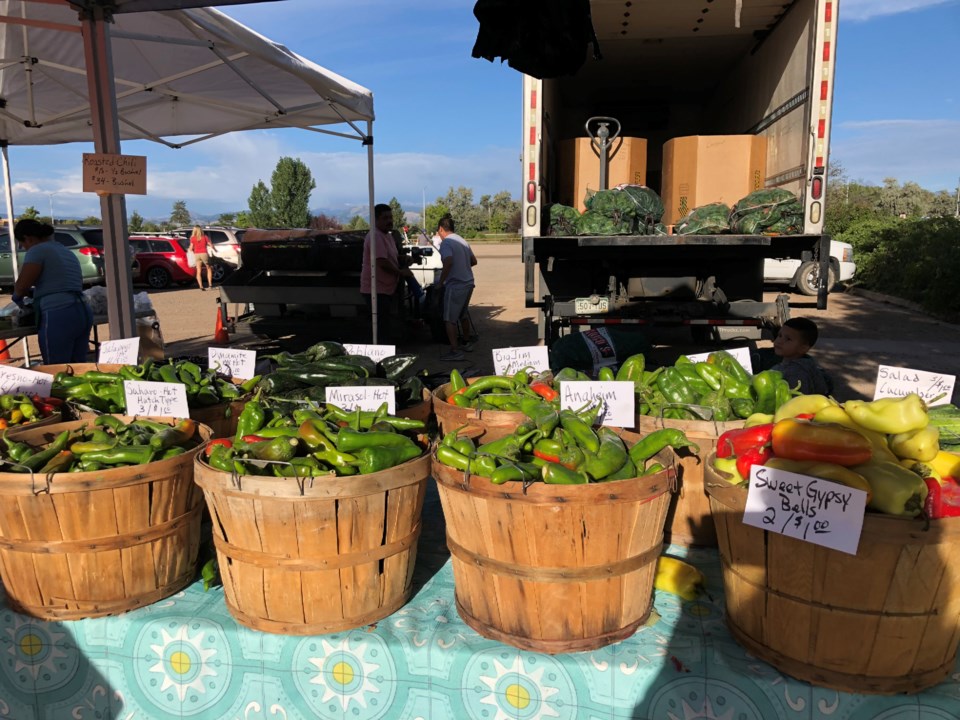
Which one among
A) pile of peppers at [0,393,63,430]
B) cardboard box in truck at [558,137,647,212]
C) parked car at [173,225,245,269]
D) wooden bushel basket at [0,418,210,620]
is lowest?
wooden bushel basket at [0,418,210,620]

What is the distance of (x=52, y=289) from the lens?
6.02 meters

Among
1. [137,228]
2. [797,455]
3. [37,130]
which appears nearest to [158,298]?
[37,130]

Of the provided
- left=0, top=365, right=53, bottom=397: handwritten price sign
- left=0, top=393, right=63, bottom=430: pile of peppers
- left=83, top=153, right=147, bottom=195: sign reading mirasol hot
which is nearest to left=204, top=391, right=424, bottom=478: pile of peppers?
left=0, top=393, right=63, bottom=430: pile of peppers

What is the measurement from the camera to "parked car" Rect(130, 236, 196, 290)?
21.0 m

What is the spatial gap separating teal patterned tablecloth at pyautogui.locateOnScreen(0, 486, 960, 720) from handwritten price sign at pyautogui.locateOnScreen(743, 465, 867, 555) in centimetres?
47

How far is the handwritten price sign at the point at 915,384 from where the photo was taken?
105 inches

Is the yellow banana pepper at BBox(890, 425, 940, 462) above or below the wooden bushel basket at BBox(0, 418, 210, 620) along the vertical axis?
above

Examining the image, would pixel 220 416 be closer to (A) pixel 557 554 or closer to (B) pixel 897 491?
(A) pixel 557 554

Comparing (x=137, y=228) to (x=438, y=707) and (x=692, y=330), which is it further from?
(x=438, y=707)

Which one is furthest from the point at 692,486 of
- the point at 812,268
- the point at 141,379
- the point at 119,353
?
the point at 812,268

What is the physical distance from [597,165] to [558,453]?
19.2ft

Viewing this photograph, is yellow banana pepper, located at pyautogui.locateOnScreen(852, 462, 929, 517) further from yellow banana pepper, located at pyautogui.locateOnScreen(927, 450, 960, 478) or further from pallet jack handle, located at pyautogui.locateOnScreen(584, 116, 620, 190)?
pallet jack handle, located at pyautogui.locateOnScreen(584, 116, 620, 190)

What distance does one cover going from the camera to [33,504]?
6.93 ft

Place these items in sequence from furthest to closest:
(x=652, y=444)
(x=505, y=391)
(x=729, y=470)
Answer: (x=505, y=391) < (x=652, y=444) < (x=729, y=470)
